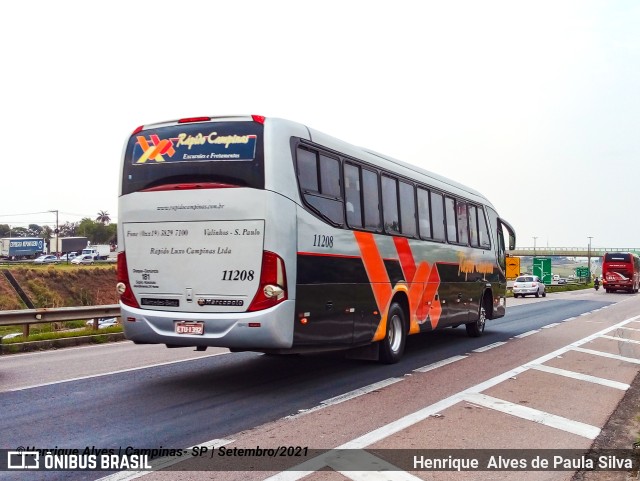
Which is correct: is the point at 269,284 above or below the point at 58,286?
above

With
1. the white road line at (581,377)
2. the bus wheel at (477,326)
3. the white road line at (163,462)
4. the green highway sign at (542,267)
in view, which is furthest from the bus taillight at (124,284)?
the green highway sign at (542,267)

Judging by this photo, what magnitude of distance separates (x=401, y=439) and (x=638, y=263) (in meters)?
63.8

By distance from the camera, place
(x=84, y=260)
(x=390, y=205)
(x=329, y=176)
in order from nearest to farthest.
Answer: (x=329, y=176) < (x=390, y=205) < (x=84, y=260)

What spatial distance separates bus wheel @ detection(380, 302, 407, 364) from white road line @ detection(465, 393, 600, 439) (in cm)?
261

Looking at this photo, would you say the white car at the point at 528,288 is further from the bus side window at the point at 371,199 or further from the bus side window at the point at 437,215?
the bus side window at the point at 371,199

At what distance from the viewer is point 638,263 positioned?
63.3 metres

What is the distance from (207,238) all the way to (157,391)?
2.11 meters

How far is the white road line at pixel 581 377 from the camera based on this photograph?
33.4ft

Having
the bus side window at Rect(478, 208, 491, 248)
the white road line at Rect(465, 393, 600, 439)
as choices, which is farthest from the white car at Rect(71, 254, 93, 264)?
the white road line at Rect(465, 393, 600, 439)

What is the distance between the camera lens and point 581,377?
10789mm

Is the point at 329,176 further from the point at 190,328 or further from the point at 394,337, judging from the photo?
the point at 394,337

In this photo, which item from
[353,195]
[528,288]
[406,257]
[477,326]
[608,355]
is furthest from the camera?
[528,288]

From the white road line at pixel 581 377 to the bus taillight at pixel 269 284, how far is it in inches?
209

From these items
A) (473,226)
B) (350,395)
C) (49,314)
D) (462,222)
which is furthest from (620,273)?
(350,395)
